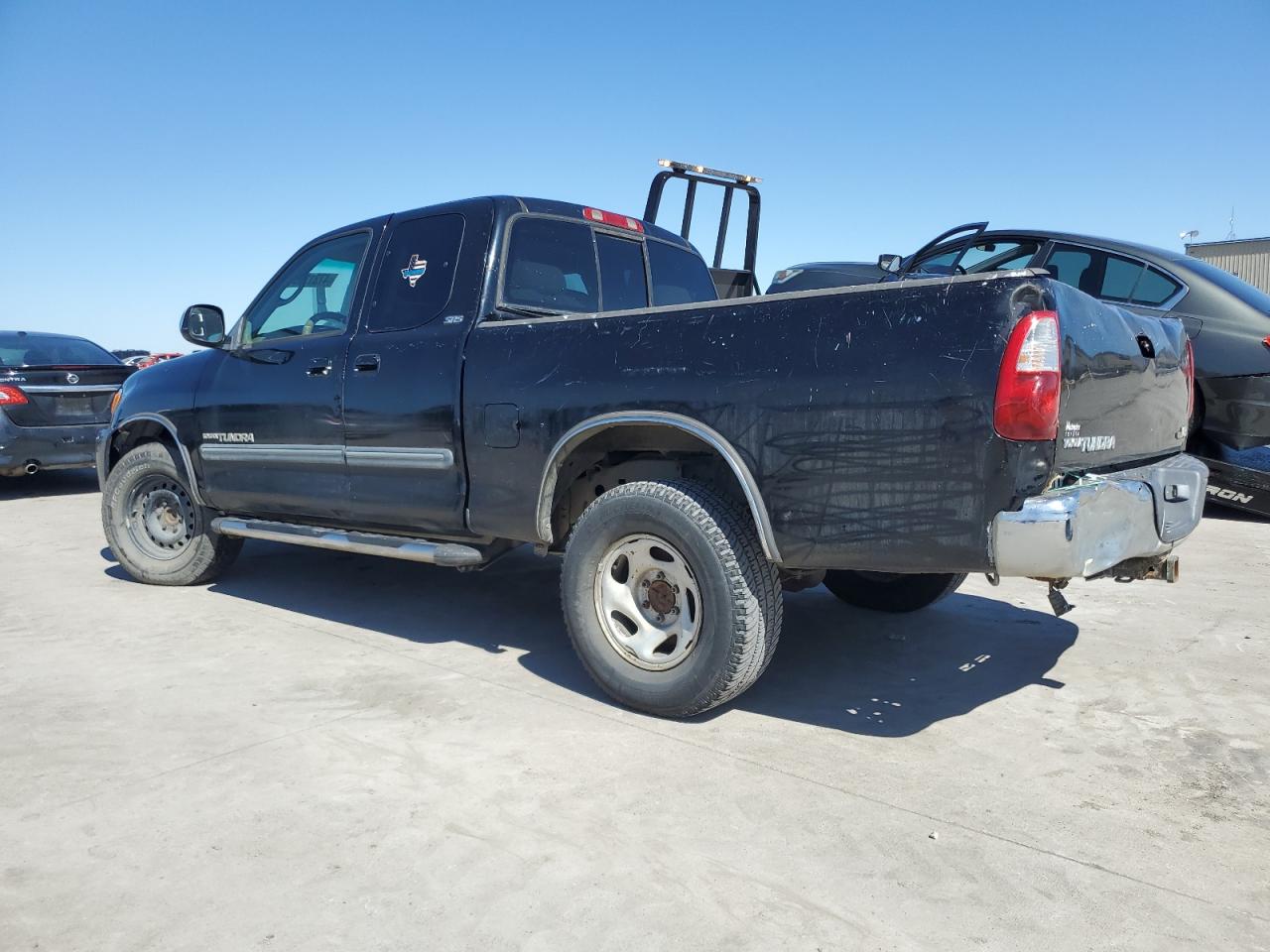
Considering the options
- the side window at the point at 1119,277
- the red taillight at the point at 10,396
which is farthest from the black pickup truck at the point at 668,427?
the red taillight at the point at 10,396

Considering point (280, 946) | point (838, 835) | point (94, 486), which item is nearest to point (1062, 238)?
point (838, 835)

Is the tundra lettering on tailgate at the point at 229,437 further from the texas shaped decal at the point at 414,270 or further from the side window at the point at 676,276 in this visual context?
the side window at the point at 676,276

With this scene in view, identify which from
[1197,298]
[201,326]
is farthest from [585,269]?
[1197,298]

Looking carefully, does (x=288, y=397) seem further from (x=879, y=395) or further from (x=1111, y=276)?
(x=1111, y=276)

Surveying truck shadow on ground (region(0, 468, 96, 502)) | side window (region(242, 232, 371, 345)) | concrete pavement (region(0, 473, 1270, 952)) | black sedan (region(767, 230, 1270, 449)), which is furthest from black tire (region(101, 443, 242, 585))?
black sedan (region(767, 230, 1270, 449))

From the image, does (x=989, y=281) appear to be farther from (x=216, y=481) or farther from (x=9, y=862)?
(x=216, y=481)

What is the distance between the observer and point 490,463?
13.2ft

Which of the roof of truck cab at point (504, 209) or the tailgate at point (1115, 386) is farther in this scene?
the roof of truck cab at point (504, 209)

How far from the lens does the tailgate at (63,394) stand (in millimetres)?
9023

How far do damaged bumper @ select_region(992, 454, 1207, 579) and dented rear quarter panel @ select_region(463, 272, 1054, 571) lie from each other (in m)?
0.07

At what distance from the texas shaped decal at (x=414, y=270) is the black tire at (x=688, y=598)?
1606mm

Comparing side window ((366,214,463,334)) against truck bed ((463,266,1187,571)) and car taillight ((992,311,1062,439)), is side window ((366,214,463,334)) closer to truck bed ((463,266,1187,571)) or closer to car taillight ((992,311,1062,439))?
truck bed ((463,266,1187,571))

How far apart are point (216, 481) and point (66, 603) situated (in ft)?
3.53

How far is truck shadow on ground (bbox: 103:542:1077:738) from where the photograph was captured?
3830 mm
